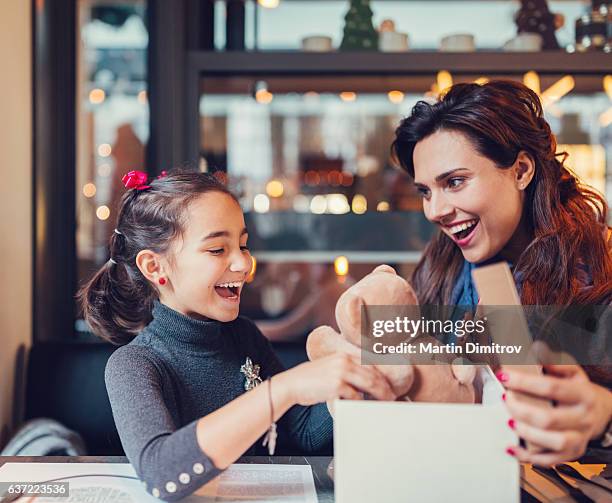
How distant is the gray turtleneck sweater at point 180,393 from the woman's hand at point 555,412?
31cm

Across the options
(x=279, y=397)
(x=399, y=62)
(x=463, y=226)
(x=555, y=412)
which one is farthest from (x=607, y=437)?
(x=399, y=62)

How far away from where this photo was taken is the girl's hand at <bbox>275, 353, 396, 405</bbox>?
78cm

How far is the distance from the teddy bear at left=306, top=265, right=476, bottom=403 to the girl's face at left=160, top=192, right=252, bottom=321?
30cm

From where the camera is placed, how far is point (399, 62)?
202 centimetres

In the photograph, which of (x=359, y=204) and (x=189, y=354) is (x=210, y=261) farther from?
(x=359, y=204)

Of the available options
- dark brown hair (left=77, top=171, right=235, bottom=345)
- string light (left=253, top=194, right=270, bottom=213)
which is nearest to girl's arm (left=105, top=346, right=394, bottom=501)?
dark brown hair (left=77, top=171, right=235, bottom=345)

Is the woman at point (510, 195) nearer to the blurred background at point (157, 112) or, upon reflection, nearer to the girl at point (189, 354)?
the girl at point (189, 354)

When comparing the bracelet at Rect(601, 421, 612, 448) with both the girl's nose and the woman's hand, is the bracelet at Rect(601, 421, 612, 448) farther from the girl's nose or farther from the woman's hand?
the girl's nose

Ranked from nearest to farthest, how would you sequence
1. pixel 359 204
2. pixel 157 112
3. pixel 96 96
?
pixel 157 112 < pixel 96 96 < pixel 359 204

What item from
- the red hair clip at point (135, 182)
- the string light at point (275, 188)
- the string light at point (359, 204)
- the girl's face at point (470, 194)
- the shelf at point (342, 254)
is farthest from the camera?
the string light at point (275, 188)

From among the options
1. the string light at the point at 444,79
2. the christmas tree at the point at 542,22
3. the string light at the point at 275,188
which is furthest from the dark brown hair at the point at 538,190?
the string light at the point at 275,188

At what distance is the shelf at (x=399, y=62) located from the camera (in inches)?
79.0

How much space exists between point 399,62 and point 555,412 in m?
1.48

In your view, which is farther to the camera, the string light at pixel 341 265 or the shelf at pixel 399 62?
the string light at pixel 341 265
